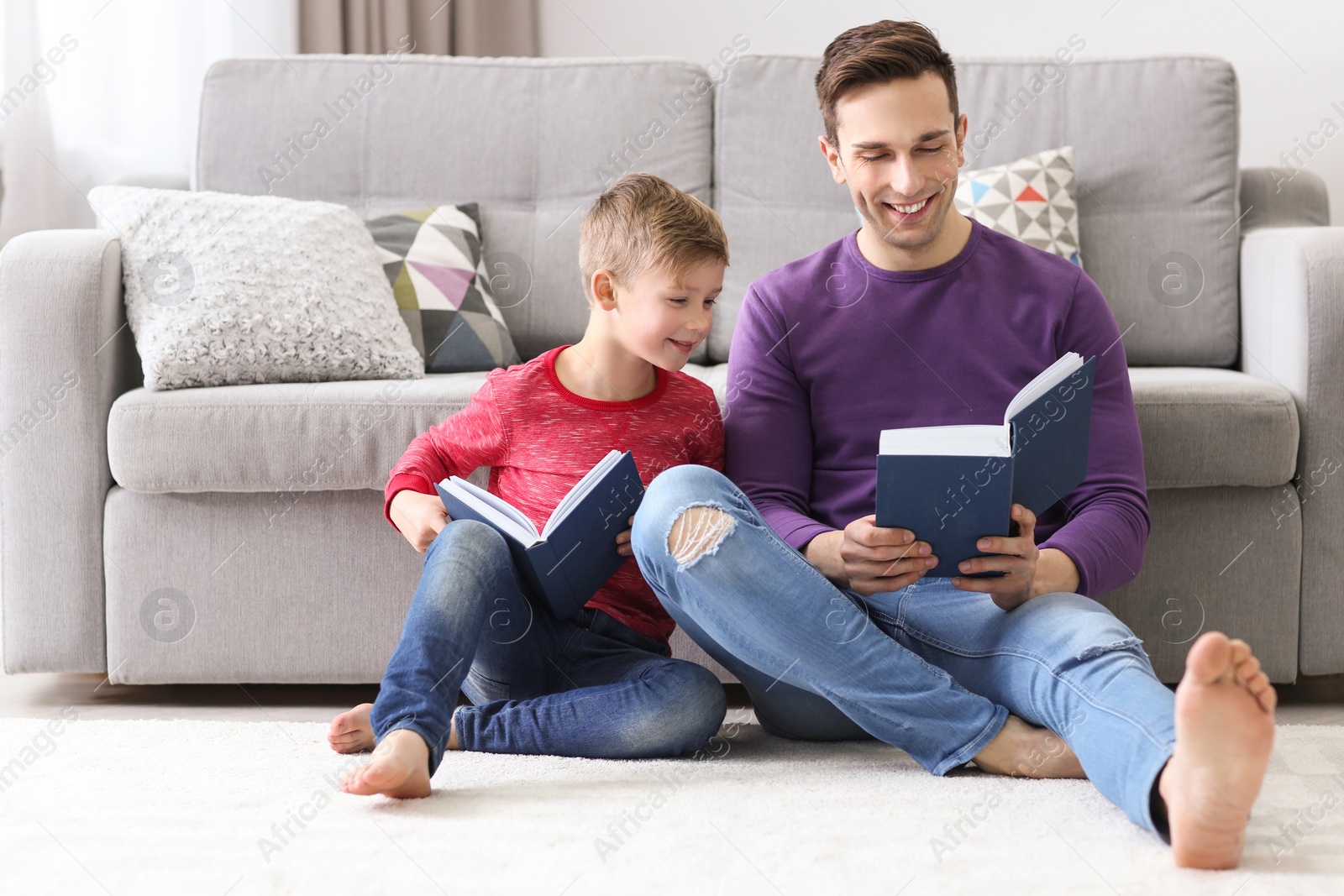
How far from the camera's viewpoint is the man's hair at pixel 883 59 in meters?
1.25

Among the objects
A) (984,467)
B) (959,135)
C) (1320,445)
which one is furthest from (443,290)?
(1320,445)

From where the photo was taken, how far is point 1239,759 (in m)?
0.85

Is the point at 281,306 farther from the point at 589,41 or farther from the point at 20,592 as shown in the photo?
the point at 589,41

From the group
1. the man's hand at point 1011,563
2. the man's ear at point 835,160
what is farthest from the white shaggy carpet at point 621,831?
the man's ear at point 835,160

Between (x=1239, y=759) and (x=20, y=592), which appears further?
(x=20, y=592)

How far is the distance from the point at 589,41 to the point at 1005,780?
2.38m

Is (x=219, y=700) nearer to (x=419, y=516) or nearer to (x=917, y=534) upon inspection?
(x=419, y=516)

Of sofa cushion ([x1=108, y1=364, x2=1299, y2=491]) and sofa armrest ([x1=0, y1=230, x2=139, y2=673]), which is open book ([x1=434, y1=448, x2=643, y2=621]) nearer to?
sofa cushion ([x1=108, y1=364, x2=1299, y2=491])

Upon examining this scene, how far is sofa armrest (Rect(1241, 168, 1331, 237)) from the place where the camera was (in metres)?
2.11

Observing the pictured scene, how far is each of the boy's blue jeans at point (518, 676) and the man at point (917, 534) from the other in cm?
8

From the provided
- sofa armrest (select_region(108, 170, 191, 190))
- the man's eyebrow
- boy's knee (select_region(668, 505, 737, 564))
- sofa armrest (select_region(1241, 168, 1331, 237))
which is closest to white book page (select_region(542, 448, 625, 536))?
boy's knee (select_region(668, 505, 737, 564))

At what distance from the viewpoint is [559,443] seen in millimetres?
1336

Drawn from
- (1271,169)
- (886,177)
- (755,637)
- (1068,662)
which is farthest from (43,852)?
(1271,169)

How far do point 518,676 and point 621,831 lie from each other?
32cm
